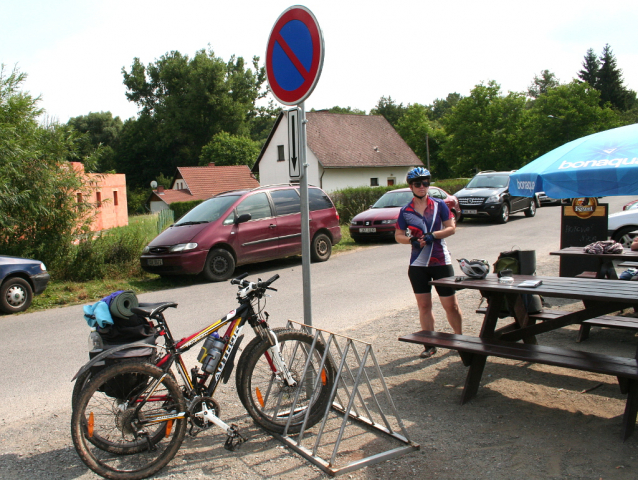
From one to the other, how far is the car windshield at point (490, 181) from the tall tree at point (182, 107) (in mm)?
51615

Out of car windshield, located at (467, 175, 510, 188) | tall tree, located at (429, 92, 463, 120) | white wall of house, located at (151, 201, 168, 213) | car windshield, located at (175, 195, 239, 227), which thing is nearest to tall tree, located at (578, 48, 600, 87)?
tall tree, located at (429, 92, 463, 120)

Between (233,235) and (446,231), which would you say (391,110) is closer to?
(233,235)

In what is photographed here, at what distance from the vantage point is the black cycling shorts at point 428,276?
543cm

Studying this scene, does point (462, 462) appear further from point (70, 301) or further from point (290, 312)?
point (70, 301)

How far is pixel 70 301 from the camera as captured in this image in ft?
33.1

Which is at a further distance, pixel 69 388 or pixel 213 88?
pixel 213 88

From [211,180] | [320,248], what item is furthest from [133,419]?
[211,180]

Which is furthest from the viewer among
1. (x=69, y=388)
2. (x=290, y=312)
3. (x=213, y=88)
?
(x=213, y=88)

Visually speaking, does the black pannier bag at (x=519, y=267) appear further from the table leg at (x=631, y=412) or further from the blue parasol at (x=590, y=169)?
the table leg at (x=631, y=412)

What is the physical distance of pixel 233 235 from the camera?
11734 mm

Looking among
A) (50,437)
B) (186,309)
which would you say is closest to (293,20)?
(50,437)

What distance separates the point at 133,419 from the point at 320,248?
10422mm

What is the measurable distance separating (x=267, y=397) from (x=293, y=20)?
2.77 metres

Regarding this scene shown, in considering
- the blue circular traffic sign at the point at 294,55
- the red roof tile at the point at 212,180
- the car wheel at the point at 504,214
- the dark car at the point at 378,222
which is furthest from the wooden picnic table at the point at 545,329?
the red roof tile at the point at 212,180
